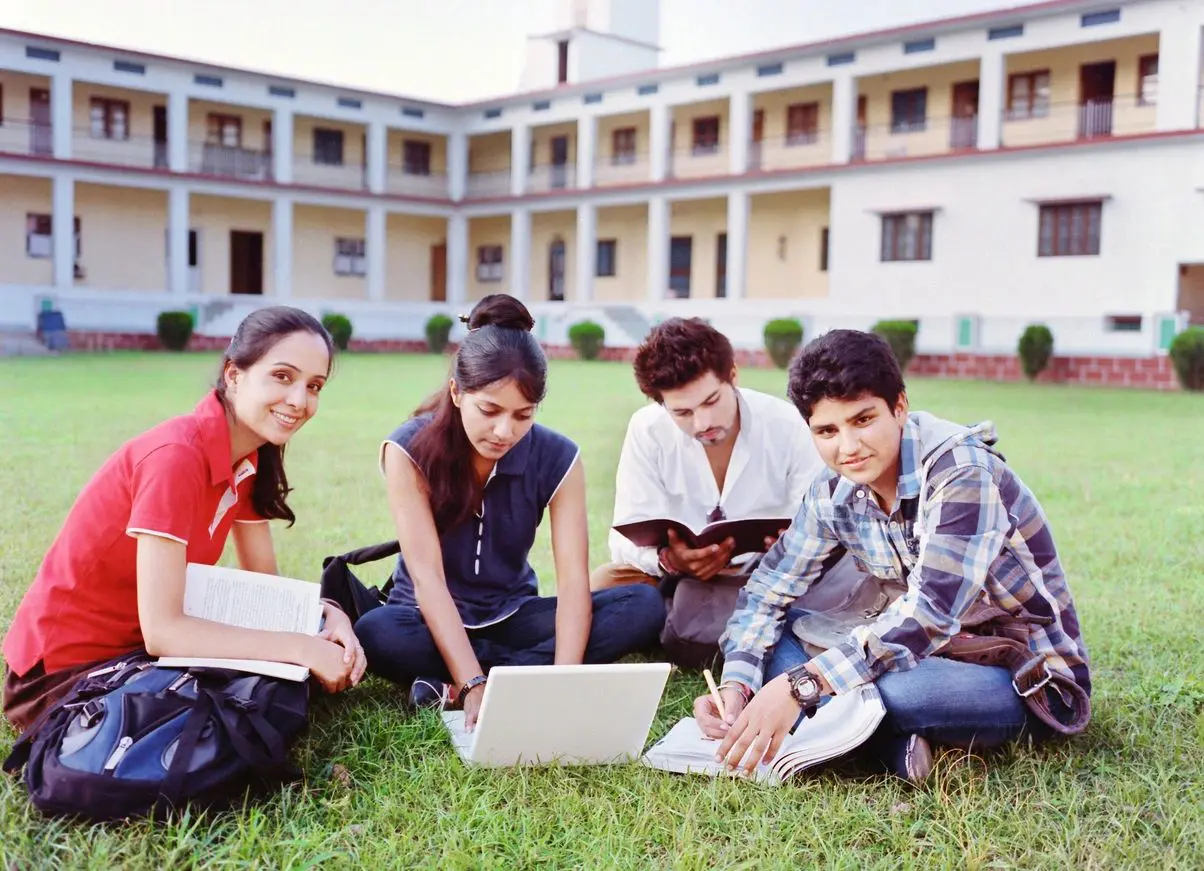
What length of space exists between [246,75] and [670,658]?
2694 cm

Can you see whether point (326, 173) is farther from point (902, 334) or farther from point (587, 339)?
point (902, 334)

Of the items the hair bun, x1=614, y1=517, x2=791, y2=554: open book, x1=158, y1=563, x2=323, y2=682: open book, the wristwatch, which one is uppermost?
the hair bun

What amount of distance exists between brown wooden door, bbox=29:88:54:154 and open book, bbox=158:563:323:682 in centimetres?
2583

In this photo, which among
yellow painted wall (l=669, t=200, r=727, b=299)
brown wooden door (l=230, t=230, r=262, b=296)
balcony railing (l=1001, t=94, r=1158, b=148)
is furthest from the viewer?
brown wooden door (l=230, t=230, r=262, b=296)

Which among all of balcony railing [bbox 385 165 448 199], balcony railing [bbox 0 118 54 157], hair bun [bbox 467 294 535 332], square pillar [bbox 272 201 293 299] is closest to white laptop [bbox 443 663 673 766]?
hair bun [bbox 467 294 535 332]

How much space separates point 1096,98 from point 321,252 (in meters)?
18.0

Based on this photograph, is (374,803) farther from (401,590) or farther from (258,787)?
(401,590)

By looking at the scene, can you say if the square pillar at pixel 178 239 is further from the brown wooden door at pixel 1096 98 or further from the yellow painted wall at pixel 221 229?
the brown wooden door at pixel 1096 98

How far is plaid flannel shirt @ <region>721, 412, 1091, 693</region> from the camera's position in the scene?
98.3 inches

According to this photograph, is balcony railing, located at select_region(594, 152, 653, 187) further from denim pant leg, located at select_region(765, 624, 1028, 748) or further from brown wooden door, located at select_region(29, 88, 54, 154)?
denim pant leg, located at select_region(765, 624, 1028, 748)

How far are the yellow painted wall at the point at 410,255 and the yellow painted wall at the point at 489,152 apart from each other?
5.93 ft


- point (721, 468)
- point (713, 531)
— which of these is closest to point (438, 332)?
point (721, 468)

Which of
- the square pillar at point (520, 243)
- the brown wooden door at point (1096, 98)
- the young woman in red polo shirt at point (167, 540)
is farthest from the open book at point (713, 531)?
the square pillar at point (520, 243)

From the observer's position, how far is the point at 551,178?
29.9 meters
